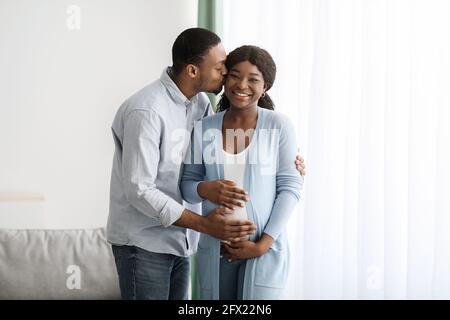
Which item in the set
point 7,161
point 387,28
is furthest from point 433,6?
point 7,161

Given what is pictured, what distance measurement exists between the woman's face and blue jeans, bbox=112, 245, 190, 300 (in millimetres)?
478

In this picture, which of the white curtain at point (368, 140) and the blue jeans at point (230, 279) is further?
the white curtain at point (368, 140)

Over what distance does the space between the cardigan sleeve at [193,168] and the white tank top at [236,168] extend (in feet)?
0.28

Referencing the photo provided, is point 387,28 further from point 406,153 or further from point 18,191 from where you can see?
point 18,191

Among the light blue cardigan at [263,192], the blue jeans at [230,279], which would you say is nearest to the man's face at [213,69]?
the light blue cardigan at [263,192]

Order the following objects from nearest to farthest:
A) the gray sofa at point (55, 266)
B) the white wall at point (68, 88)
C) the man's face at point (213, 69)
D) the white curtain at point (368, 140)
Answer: the man's face at point (213, 69) < the white curtain at point (368, 140) < the gray sofa at point (55, 266) < the white wall at point (68, 88)

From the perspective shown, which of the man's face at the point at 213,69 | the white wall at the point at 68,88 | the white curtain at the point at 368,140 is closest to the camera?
the man's face at the point at 213,69

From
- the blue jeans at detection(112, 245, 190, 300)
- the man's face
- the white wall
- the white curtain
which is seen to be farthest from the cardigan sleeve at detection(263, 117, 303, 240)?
the white wall

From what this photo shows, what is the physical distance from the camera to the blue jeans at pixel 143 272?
1681 mm

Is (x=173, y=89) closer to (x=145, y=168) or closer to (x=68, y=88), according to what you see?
(x=145, y=168)

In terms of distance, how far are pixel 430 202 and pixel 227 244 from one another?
3.01 ft

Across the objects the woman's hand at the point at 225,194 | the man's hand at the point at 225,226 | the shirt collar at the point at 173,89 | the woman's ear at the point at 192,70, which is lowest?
the man's hand at the point at 225,226

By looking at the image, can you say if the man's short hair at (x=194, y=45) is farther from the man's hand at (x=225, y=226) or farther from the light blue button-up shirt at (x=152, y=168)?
the man's hand at (x=225, y=226)

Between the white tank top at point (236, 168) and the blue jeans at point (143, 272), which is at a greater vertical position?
the white tank top at point (236, 168)
